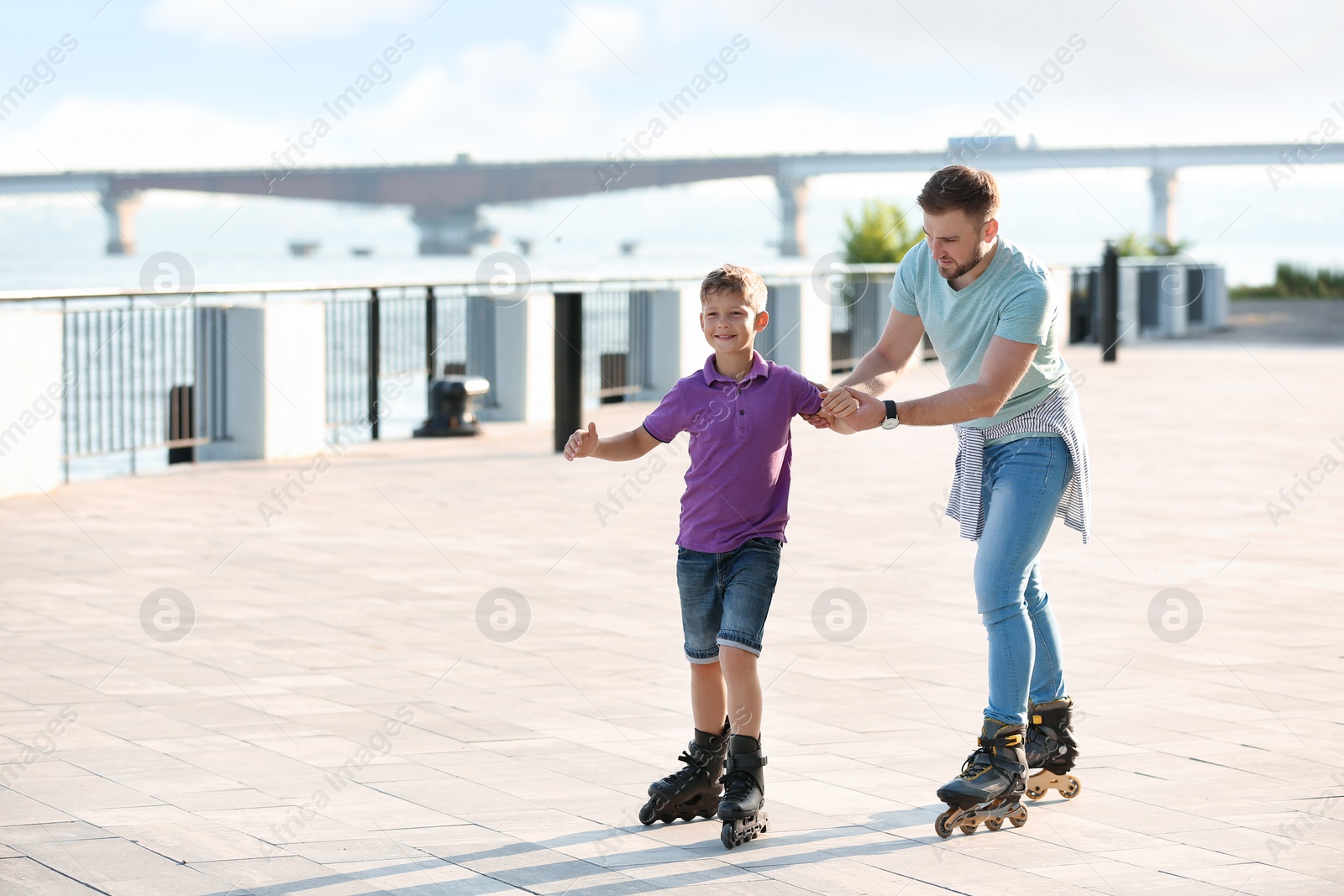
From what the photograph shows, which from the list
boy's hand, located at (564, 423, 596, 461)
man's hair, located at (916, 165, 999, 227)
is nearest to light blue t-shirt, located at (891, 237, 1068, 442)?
man's hair, located at (916, 165, 999, 227)

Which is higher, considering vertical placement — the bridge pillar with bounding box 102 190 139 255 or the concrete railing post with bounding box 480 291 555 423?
the bridge pillar with bounding box 102 190 139 255

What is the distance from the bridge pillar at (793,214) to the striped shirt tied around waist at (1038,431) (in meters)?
27.1

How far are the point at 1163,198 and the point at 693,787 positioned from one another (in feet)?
162

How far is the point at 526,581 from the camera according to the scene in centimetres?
791

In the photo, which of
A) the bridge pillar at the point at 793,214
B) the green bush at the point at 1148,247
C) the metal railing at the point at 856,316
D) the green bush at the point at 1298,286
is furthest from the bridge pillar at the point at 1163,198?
the metal railing at the point at 856,316

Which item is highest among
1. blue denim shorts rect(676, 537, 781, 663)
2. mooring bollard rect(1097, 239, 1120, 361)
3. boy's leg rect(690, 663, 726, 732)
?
mooring bollard rect(1097, 239, 1120, 361)

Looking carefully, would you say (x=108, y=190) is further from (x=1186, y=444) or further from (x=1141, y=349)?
(x=1186, y=444)

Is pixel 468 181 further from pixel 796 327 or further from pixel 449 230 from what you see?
pixel 449 230

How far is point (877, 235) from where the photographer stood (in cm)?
2564

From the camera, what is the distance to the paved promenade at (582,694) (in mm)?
4105

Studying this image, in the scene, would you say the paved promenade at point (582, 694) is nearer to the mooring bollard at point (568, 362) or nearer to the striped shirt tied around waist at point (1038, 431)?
the striped shirt tied around waist at point (1038, 431)

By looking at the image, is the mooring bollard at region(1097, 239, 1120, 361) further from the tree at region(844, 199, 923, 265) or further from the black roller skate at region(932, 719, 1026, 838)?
the black roller skate at region(932, 719, 1026, 838)

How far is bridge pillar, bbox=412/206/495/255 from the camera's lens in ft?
105

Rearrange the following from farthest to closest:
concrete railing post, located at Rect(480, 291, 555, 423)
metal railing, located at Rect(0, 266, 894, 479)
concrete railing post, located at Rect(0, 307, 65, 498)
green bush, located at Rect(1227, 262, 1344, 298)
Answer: green bush, located at Rect(1227, 262, 1344, 298) → concrete railing post, located at Rect(480, 291, 555, 423) → metal railing, located at Rect(0, 266, 894, 479) → concrete railing post, located at Rect(0, 307, 65, 498)
